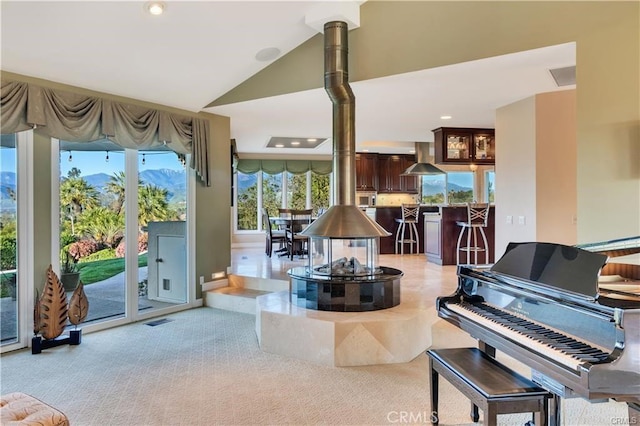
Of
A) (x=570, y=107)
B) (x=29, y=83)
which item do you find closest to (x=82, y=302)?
(x=29, y=83)

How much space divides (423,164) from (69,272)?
6.49 meters

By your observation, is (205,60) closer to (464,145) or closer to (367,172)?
(464,145)

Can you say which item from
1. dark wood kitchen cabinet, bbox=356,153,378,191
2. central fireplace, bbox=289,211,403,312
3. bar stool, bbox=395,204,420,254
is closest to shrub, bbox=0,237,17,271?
central fireplace, bbox=289,211,403,312

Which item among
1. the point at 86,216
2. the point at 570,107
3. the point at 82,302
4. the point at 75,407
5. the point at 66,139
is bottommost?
the point at 75,407

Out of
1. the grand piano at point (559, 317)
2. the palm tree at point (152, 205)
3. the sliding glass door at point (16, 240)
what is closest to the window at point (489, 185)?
the palm tree at point (152, 205)

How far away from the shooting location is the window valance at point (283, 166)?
10016mm

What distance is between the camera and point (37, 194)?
13.2ft

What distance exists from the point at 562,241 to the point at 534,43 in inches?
99.2

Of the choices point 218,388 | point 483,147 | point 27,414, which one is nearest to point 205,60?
point 218,388

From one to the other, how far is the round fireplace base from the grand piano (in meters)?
1.29

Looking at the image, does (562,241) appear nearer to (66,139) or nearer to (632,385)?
(632,385)

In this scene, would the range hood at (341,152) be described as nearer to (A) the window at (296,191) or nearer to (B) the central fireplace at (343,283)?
(B) the central fireplace at (343,283)

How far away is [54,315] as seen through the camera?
3.91 meters

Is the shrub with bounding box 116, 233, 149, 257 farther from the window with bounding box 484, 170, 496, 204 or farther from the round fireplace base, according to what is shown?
the window with bounding box 484, 170, 496, 204
